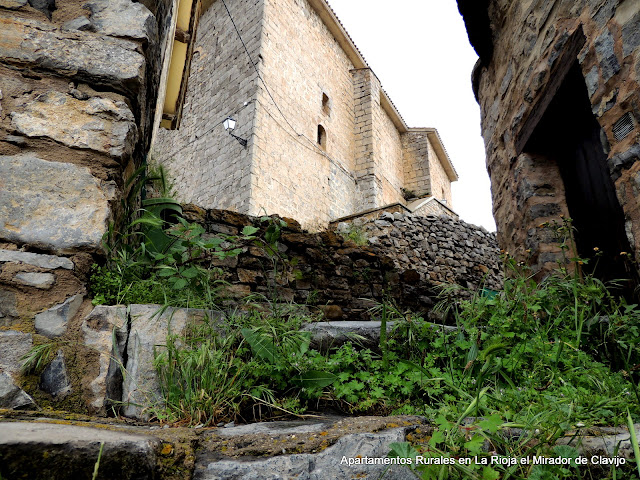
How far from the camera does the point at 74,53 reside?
162 cm

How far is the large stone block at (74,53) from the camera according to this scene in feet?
5.13

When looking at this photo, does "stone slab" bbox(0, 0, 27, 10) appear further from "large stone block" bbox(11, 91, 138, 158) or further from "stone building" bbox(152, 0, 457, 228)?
"stone building" bbox(152, 0, 457, 228)

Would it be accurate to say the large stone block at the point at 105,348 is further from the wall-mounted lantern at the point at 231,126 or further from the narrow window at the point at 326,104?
the narrow window at the point at 326,104

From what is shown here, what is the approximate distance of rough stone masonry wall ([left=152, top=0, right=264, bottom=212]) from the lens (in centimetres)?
895

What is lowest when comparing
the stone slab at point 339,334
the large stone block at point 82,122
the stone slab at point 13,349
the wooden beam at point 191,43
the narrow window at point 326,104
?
the stone slab at point 13,349

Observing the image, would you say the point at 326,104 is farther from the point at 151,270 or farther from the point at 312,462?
the point at 312,462

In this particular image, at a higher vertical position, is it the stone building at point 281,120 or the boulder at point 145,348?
the stone building at point 281,120

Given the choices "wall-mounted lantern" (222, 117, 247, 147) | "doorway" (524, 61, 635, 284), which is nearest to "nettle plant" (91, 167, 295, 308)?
"doorway" (524, 61, 635, 284)

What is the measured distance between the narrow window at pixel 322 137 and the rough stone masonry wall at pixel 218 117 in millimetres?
2700

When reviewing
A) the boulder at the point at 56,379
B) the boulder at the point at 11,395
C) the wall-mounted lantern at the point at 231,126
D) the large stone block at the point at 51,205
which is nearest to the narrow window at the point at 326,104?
the wall-mounted lantern at the point at 231,126

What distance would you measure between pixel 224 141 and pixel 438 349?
8288mm

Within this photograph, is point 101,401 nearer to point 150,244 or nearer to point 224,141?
point 150,244

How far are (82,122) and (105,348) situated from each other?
0.82m

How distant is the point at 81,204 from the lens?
1475mm
